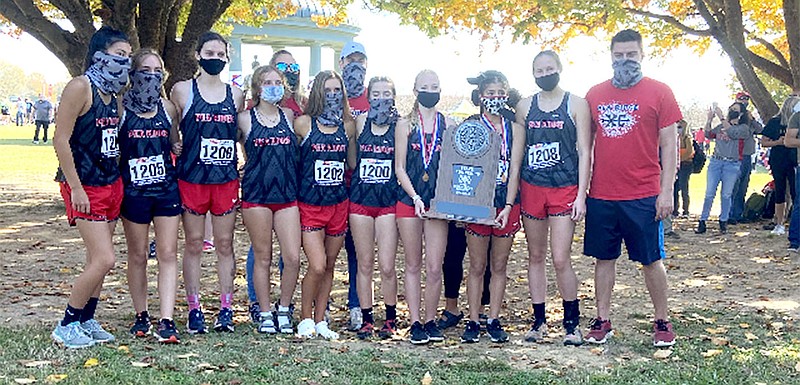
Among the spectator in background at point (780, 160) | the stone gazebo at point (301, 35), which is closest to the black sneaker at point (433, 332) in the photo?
the spectator in background at point (780, 160)

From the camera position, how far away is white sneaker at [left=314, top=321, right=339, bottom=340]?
6.49 m

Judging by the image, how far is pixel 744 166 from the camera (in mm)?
14461

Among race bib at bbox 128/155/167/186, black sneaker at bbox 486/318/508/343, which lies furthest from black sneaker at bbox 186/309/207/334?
black sneaker at bbox 486/318/508/343

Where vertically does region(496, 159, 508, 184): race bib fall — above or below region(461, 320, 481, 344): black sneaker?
above

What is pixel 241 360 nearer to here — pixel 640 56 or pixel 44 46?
pixel 640 56

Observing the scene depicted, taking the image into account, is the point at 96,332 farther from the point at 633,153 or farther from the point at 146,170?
the point at 633,153

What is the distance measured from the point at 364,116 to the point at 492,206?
3.91 ft

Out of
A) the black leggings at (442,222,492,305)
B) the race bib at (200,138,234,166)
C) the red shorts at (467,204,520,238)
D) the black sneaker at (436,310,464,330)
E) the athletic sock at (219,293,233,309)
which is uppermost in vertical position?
the race bib at (200,138,234,166)

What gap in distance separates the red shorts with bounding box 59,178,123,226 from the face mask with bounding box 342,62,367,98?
196 cm

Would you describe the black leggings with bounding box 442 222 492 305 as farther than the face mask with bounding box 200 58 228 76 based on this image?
Yes

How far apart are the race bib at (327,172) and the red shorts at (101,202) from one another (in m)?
1.38

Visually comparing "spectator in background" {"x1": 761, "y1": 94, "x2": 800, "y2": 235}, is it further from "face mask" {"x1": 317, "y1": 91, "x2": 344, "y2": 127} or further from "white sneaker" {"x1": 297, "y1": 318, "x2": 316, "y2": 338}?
"white sneaker" {"x1": 297, "y1": 318, "x2": 316, "y2": 338}

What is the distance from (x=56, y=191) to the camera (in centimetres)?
1906

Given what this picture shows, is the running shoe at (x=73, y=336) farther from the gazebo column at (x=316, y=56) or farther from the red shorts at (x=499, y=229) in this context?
the gazebo column at (x=316, y=56)
